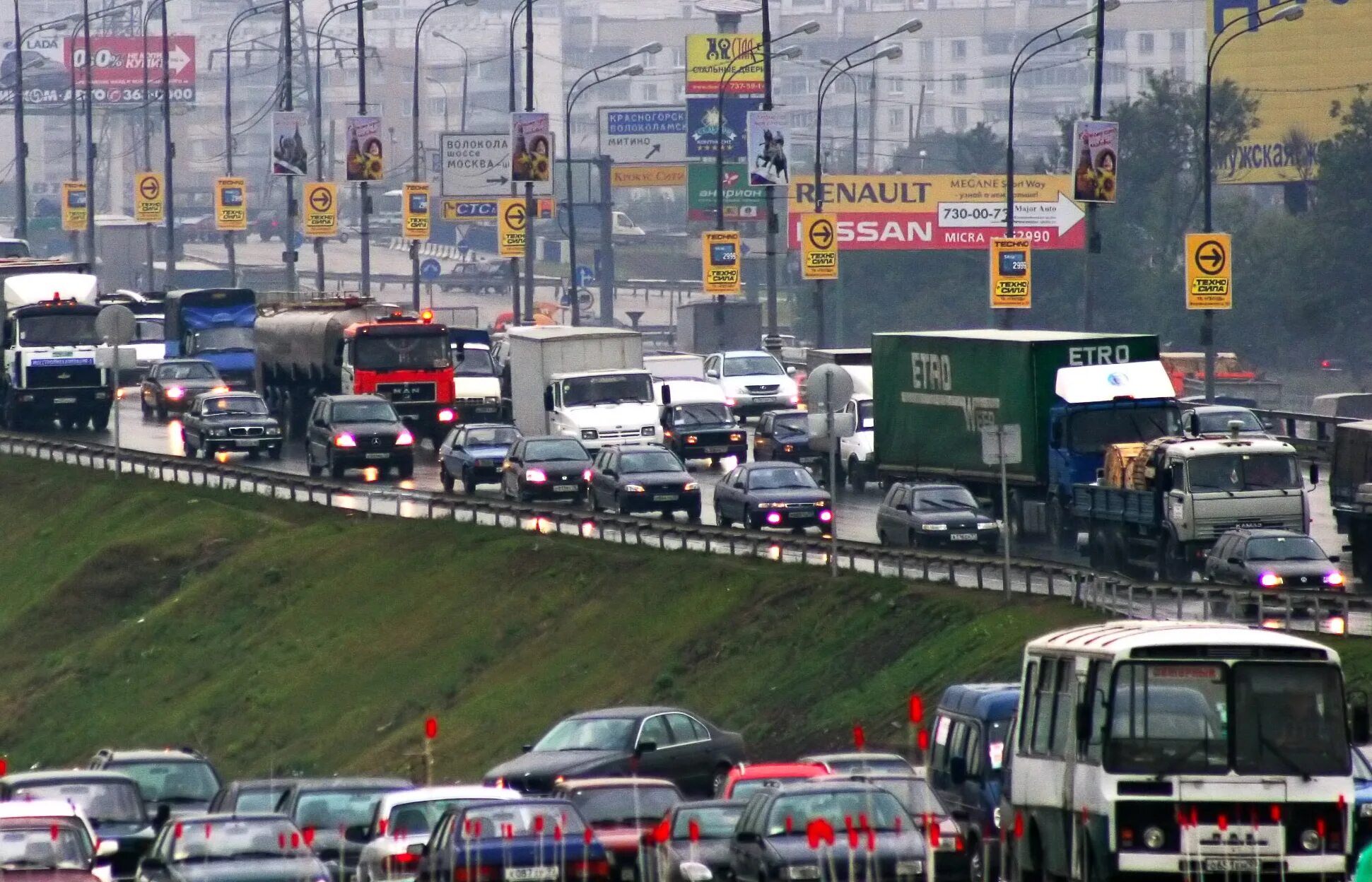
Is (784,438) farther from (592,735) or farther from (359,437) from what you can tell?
(592,735)

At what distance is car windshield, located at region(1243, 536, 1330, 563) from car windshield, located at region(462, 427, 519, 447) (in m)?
19.1

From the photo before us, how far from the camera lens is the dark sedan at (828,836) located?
17859 mm

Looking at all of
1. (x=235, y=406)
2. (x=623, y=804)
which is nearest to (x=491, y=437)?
(x=235, y=406)

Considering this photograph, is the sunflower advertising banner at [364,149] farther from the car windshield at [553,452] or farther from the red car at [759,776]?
the red car at [759,776]

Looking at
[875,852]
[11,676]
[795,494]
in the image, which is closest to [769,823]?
[875,852]

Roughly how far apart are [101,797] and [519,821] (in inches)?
240

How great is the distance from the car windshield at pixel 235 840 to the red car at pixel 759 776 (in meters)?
3.63

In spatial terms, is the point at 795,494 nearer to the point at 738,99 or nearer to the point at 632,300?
the point at 738,99

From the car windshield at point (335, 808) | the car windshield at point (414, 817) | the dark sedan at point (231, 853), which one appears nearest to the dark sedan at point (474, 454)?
the car windshield at point (335, 808)

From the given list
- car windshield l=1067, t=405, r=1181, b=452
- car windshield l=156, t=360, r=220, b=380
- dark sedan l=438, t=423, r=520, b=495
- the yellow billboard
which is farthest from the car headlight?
the yellow billboard

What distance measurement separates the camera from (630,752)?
82.5 ft

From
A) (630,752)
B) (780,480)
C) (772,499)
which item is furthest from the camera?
(780,480)

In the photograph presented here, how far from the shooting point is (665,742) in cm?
2555

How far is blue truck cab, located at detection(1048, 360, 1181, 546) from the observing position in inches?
1594
